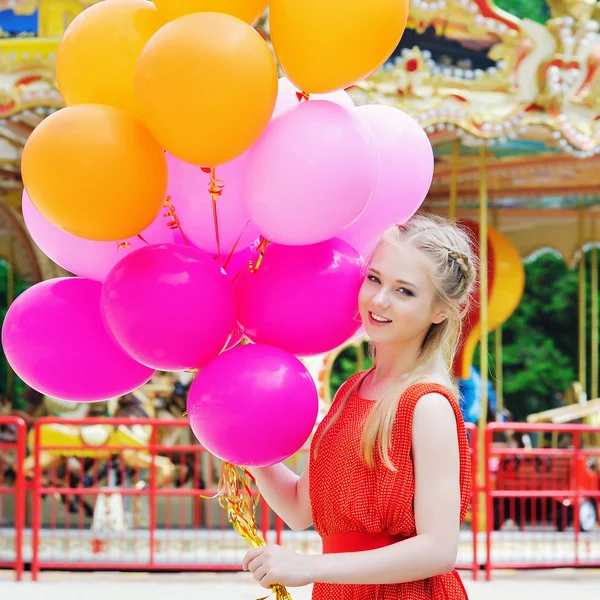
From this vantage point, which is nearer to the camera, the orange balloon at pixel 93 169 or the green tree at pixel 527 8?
the orange balloon at pixel 93 169

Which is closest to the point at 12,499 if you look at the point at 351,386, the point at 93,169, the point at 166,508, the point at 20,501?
the point at 166,508

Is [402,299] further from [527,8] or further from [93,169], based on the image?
[527,8]

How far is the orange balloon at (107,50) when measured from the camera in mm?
1997

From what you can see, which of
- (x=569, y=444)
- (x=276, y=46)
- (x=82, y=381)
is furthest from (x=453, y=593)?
(x=569, y=444)

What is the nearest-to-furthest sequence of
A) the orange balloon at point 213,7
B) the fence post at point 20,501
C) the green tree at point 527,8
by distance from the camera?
the orange balloon at point 213,7, the fence post at point 20,501, the green tree at point 527,8

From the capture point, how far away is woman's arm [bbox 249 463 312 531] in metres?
2.08

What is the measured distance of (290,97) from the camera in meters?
2.11

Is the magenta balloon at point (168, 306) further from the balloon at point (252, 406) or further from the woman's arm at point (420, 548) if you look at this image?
the woman's arm at point (420, 548)

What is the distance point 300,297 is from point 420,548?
1.77 ft

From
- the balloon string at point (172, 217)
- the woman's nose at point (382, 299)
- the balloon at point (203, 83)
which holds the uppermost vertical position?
the balloon at point (203, 83)

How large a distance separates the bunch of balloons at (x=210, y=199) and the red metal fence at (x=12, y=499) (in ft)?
12.7

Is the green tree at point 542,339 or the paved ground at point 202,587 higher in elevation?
the green tree at point 542,339

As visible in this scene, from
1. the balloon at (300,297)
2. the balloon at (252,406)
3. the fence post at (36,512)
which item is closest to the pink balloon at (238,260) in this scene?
the balloon at (300,297)

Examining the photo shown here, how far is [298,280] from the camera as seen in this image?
78.5 inches
